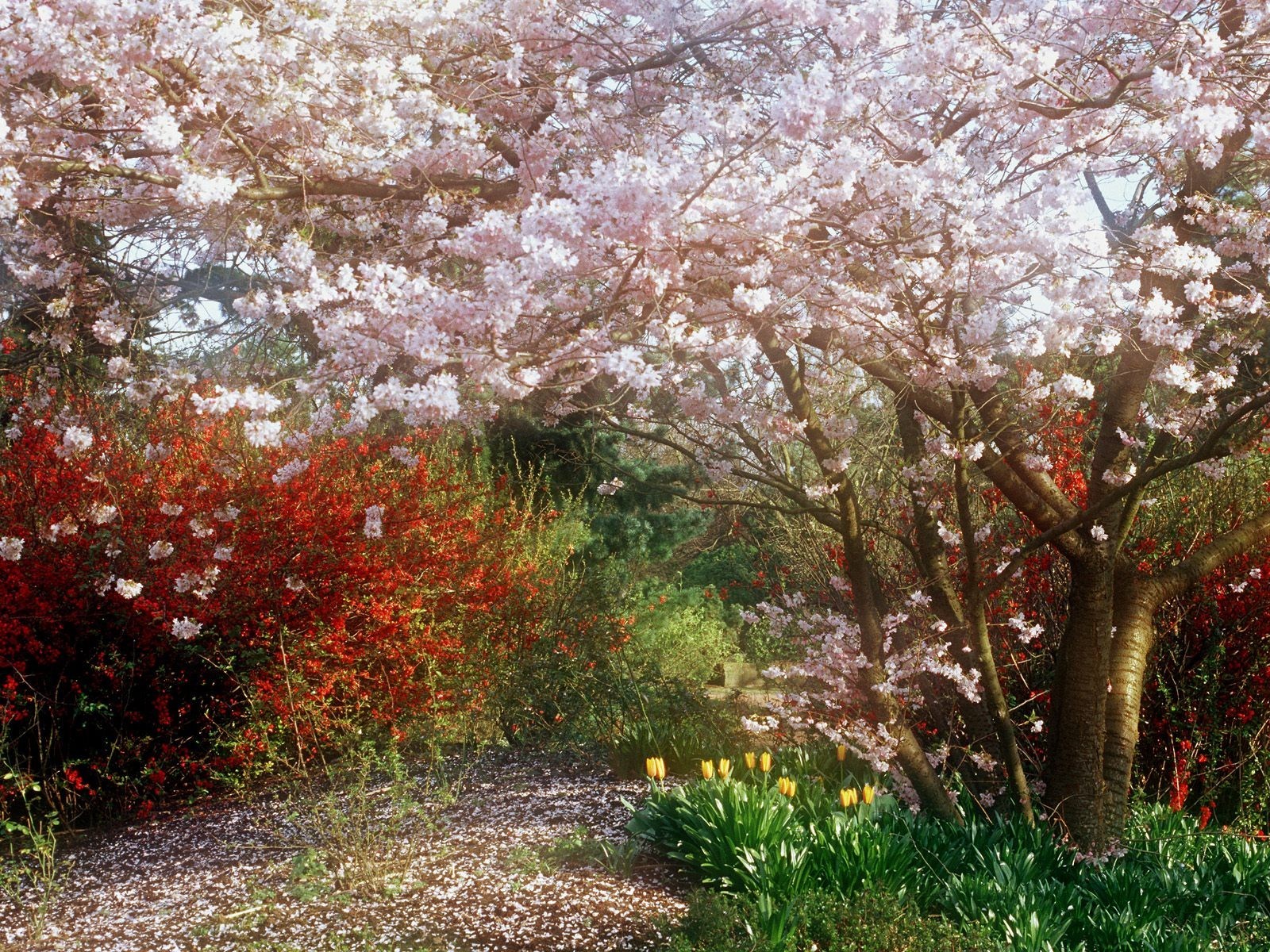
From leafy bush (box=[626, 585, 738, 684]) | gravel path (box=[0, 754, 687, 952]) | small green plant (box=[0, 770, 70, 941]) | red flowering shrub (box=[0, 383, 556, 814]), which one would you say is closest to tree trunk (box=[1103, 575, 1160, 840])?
gravel path (box=[0, 754, 687, 952])

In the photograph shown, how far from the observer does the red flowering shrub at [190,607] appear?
17.7 ft

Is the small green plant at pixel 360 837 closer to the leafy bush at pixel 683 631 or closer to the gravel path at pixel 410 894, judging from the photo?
the gravel path at pixel 410 894

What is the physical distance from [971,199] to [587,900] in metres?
2.82

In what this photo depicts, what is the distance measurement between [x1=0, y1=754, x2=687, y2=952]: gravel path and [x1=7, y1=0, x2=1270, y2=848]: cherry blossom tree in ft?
4.44

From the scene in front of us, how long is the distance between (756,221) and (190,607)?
3877 mm

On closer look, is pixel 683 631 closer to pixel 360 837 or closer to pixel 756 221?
pixel 360 837

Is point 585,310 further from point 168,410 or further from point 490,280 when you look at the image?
point 168,410

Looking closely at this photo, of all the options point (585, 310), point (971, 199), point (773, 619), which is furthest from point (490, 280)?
point (773, 619)

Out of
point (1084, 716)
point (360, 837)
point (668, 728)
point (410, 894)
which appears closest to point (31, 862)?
point (360, 837)

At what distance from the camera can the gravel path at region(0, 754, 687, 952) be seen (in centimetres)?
337

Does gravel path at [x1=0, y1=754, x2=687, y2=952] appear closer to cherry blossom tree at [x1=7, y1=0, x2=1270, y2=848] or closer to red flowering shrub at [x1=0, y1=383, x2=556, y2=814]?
red flowering shrub at [x1=0, y1=383, x2=556, y2=814]

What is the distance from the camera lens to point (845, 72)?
3471mm

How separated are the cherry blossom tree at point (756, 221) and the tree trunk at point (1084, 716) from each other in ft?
0.05

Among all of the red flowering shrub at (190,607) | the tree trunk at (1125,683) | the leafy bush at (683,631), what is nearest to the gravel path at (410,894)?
the red flowering shrub at (190,607)
